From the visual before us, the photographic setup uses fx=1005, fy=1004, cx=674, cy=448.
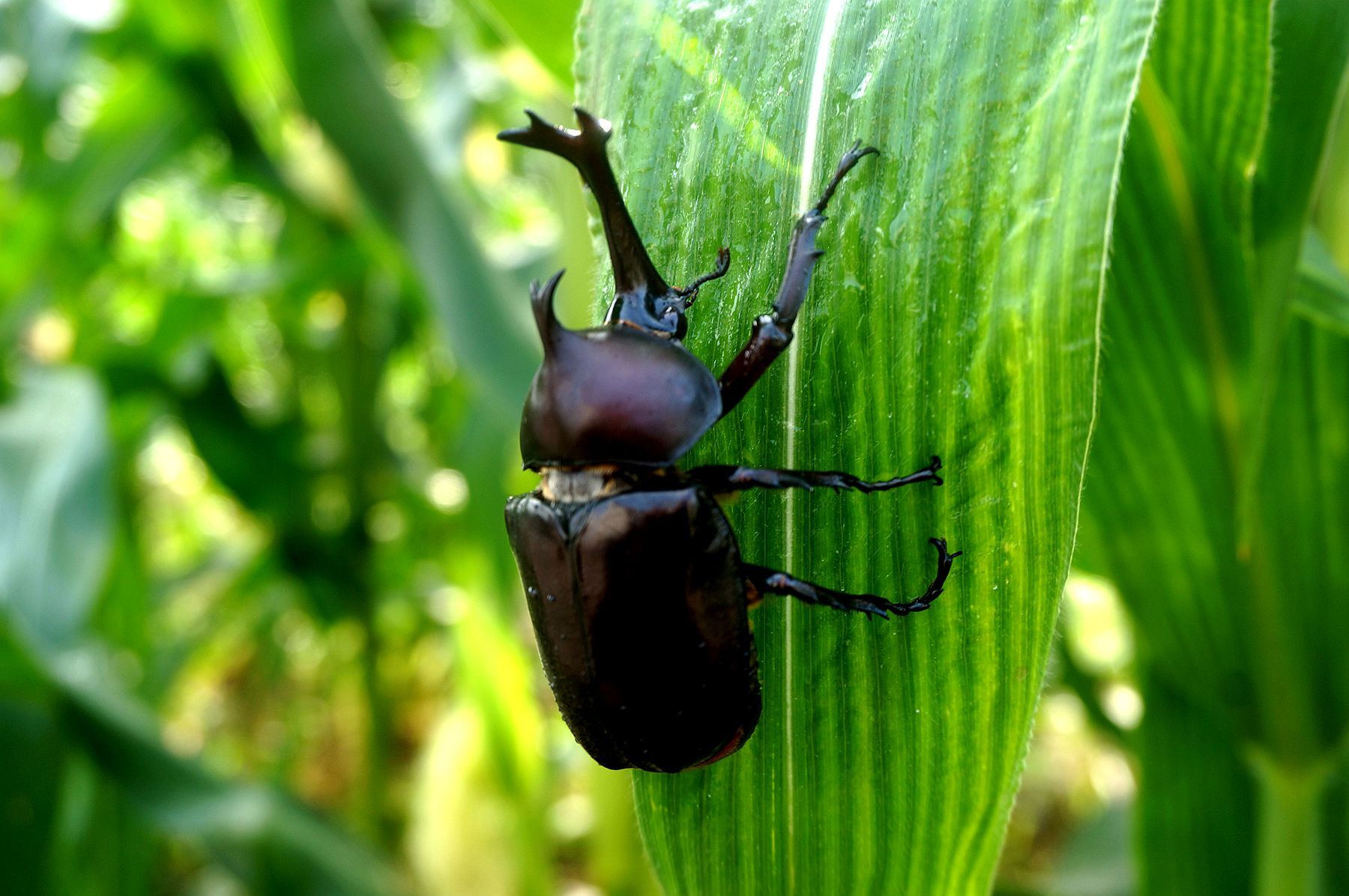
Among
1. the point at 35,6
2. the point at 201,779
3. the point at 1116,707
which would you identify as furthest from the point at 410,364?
the point at 1116,707

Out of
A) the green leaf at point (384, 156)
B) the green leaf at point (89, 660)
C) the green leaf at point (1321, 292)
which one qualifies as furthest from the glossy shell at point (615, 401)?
the green leaf at point (89, 660)

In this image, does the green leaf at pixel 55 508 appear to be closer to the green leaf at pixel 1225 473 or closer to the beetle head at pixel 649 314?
the beetle head at pixel 649 314

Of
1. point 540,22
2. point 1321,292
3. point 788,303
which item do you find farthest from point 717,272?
point 540,22

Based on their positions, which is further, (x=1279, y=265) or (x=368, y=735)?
(x=368, y=735)

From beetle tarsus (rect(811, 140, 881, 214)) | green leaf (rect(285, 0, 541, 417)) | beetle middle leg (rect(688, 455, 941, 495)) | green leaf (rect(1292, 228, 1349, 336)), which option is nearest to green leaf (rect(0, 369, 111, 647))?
green leaf (rect(285, 0, 541, 417))

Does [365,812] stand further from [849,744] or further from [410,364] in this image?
[849,744]

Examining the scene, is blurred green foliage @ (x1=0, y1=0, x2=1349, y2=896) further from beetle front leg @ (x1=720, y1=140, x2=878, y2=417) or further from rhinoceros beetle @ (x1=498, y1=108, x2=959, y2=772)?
beetle front leg @ (x1=720, y1=140, x2=878, y2=417)
